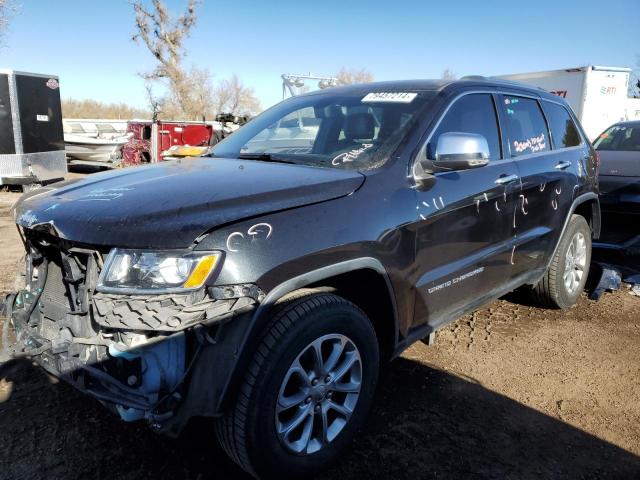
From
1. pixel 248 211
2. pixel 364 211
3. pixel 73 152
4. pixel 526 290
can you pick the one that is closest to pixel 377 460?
pixel 364 211

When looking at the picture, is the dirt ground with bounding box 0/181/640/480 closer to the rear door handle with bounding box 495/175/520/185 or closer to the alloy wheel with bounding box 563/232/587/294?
the alloy wheel with bounding box 563/232/587/294

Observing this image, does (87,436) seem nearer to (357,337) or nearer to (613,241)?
(357,337)

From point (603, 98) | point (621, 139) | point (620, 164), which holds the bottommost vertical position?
point (620, 164)

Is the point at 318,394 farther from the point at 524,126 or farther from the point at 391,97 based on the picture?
the point at 524,126

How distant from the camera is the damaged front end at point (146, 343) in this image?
189 centimetres

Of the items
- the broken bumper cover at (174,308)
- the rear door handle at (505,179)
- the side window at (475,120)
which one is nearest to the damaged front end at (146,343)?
the broken bumper cover at (174,308)

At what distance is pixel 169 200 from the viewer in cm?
214

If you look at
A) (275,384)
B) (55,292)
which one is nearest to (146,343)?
(275,384)

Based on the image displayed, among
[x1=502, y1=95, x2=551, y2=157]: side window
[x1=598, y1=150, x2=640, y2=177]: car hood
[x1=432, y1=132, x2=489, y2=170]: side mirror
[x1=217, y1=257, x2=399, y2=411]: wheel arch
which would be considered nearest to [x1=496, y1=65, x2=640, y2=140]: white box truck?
[x1=598, y1=150, x2=640, y2=177]: car hood

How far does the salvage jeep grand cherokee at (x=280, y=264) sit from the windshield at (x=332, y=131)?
0.6 inches

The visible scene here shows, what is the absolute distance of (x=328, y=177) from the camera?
8.07 ft

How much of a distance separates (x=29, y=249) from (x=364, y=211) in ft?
5.73

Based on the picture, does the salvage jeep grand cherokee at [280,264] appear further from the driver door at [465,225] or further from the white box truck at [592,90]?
the white box truck at [592,90]

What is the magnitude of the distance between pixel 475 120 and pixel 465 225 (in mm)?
794
